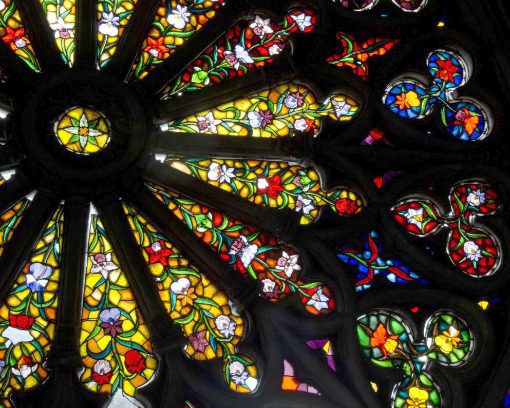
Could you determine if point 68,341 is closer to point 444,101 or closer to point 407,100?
point 407,100

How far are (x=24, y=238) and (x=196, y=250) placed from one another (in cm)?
161

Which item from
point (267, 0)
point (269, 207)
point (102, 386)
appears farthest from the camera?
point (267, 0)

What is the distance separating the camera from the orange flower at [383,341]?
9.91 meters

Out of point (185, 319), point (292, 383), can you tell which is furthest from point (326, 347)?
point (185, 319)

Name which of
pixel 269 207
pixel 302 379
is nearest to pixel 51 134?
pixel 269 207

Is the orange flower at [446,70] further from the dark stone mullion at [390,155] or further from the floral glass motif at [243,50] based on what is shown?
the floral glass motif at [243,50]

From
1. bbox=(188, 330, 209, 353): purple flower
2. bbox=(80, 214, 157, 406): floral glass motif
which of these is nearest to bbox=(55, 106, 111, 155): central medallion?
bbox=(80, 214, 157, 406): floral glass motif

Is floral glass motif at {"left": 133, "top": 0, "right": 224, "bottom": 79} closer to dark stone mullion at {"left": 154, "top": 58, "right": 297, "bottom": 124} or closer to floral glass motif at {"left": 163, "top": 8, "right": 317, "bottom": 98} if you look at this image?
floral glass motif at {"left": 163, "top": 8, "right": 317, "bottom": 98}

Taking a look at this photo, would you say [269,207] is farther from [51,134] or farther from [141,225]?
[51,134]

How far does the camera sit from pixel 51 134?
407 inches

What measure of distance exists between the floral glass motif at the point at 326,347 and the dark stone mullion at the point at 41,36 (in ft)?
12.3

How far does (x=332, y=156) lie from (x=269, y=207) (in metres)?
0.91

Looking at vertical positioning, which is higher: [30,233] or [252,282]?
[30,233]

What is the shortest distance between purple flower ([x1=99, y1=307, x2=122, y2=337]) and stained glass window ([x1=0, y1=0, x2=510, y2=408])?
2 cm
